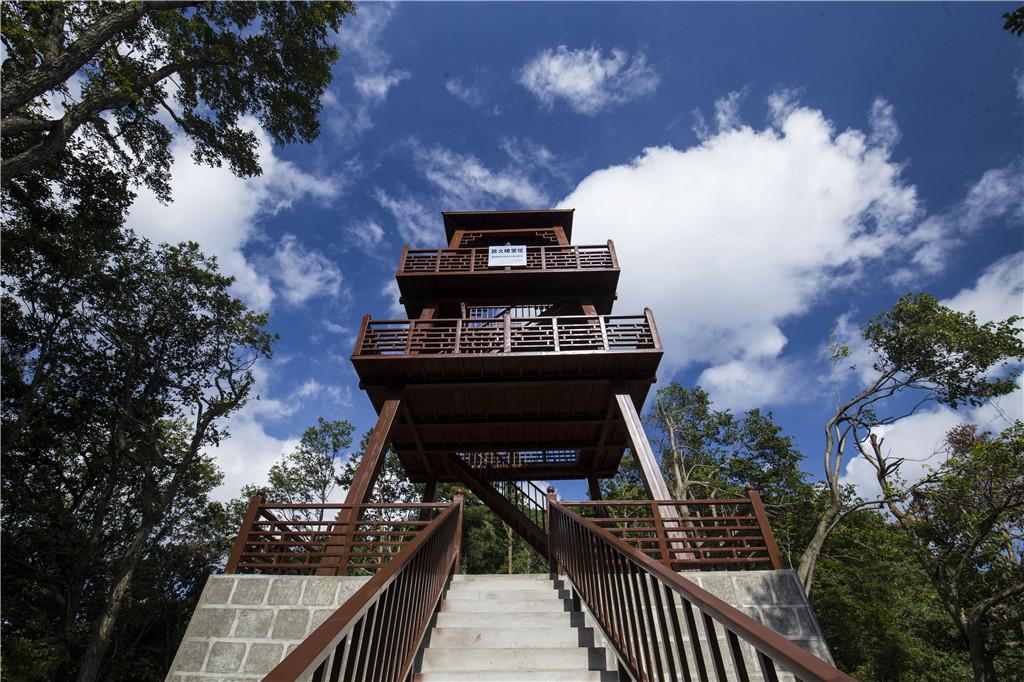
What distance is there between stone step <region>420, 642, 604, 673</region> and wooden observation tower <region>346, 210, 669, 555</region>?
3264 mm

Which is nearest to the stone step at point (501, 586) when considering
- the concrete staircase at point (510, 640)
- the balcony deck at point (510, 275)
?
the concrete staircase at point (510, 640)

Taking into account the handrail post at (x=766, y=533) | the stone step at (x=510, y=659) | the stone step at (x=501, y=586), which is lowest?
the stone step at (x=510, y=659)

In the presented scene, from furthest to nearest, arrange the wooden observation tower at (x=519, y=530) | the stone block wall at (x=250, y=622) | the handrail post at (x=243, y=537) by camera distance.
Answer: the handrail post at (x=243, y=537) → the stone block wall at (x=250, y=622) → the wooden observation tower at (x=519, y=530)

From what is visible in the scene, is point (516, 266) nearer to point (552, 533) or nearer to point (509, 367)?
point (509, 367)

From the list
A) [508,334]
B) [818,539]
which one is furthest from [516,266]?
[818,539]

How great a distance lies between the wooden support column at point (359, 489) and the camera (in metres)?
5.54

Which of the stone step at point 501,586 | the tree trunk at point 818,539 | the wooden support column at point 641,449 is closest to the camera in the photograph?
the stone step at point 501,586

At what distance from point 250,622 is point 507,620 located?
9.39 ft

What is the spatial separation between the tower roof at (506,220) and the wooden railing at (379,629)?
10187mm

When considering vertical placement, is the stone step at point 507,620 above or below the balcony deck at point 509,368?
below

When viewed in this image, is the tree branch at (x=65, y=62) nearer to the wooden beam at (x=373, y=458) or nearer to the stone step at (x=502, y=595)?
the wooden beam at (x=373, y=458)

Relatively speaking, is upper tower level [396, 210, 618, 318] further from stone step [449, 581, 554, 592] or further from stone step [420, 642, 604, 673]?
stone step [420, 642, 604, 673]

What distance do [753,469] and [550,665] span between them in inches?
781

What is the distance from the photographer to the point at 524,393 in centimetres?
883
